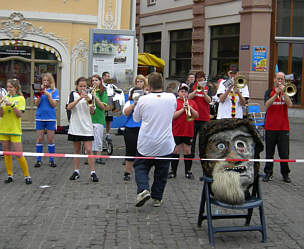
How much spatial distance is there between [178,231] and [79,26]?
1132cm

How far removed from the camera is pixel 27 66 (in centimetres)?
1582

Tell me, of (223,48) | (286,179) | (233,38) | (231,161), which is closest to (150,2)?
(223,48)

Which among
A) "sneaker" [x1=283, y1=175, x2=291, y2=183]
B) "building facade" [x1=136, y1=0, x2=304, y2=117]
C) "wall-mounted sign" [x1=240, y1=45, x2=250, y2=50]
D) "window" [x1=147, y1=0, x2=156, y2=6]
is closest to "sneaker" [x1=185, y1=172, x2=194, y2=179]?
"sneaker" [x1=283, y1=175, x2=291, y2=183]

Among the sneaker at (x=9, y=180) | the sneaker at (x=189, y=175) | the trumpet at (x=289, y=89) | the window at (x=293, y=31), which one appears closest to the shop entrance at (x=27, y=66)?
the sneaker at (x=9, y=180)

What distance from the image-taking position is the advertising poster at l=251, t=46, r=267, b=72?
66.1ft

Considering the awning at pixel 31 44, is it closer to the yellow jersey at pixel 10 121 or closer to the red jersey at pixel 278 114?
the yellow jersey at pixel 10 121

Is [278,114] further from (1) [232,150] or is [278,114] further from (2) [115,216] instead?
(2) [115,216]

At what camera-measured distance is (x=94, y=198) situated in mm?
7344

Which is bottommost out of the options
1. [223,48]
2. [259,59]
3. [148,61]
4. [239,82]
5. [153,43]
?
[239,82]

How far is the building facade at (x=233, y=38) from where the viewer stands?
20125 mm

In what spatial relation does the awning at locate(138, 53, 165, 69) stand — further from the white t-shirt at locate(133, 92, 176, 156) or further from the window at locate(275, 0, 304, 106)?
the white t-shirt at locate(133, 92, 176, 156)

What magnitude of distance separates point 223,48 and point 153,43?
275 inches

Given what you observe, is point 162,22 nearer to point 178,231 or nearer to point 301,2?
point 301,2

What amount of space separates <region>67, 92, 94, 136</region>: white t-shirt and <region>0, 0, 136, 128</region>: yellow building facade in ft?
23.4
